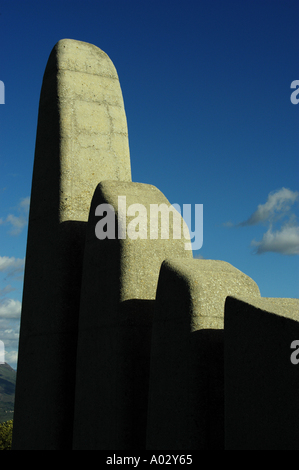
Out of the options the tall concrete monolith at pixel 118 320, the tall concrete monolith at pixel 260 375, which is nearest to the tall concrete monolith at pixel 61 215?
the tall concrete monolith at pixel 118 320

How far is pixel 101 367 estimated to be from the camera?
5758 mm

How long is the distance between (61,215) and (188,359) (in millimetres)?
3126

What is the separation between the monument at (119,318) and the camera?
4281 millimetres

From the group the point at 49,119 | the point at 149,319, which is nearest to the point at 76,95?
the point at 49,119

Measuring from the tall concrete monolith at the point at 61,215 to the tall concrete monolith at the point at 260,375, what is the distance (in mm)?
2898

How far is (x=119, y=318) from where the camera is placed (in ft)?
18.5

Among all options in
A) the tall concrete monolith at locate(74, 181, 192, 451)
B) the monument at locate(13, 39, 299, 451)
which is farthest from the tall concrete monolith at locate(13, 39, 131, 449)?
the tall concrete monolith at locate(74, 181, 192, 451)

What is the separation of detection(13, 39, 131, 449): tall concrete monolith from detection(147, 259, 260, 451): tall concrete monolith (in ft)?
6.42

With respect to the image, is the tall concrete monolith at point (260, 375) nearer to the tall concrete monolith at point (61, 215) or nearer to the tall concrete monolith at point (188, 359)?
the tall concrete monolith at point (188, 359)

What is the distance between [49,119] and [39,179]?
931 millimetres

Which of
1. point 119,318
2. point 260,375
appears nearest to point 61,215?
point 119,318
